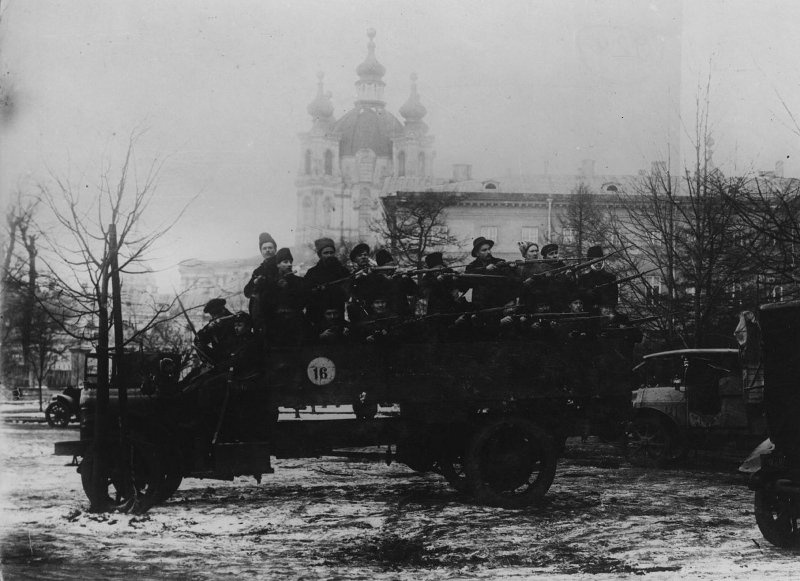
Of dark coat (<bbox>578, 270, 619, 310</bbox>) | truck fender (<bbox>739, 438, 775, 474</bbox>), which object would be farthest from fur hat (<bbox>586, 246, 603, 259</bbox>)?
truck fender (<bbox>739, 438, 775, 474</bbox>)

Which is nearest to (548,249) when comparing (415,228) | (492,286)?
(492,286)

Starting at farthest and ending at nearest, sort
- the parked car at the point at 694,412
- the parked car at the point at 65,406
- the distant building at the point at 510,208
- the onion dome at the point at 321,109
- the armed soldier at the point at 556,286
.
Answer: the onion dome at the point at 321,109
the distant building at the point at 510,208
the parked car at the point at 65,406
the parked car at the point at 694,412
the armed soldier at the point at 556,286

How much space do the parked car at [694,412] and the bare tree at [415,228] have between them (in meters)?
15.0

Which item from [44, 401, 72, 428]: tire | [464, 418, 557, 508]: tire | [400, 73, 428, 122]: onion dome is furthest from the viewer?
[400, 73, 428, 122]: onion dome

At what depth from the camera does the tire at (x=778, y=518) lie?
23.1ft

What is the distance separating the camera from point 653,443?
12.9 m

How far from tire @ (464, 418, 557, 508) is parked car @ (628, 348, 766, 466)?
174 inches

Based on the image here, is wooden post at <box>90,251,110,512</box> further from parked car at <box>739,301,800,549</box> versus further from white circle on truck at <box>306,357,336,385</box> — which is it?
parked car at <box>739,301,800,549</box>

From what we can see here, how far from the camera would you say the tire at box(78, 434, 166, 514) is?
8445mm

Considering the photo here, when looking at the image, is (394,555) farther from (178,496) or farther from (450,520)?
(178,496)

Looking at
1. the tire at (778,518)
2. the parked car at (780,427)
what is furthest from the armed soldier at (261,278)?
the tire at (778,518)

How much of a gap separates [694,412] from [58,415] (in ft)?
48.7

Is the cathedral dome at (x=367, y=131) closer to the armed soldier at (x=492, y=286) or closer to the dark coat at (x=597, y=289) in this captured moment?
the dark coat at (x=597, y=289)

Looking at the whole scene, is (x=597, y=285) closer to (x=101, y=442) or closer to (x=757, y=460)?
(x=757, y=460)
